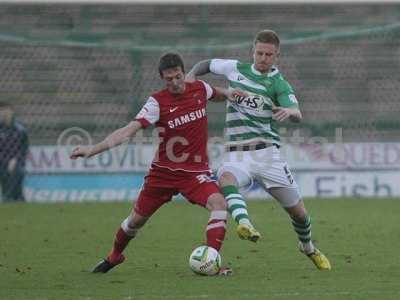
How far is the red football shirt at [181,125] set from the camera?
31.0 feet

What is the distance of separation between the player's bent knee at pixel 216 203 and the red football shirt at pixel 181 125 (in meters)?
0.32

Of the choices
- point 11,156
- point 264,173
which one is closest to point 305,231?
point 264,173

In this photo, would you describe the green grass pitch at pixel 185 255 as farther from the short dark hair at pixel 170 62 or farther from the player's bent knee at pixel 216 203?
the short dark hair at pixel 170 62

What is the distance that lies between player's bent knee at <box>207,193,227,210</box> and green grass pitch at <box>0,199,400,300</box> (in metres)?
0.60

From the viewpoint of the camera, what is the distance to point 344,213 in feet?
54.0

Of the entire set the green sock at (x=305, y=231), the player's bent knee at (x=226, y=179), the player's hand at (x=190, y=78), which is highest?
the player's hand at (x=190, y=78)

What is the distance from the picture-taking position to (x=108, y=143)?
8.93m

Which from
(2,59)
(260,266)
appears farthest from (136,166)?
(260,266)

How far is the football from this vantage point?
9180 mm

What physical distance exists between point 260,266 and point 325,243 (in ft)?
7.67

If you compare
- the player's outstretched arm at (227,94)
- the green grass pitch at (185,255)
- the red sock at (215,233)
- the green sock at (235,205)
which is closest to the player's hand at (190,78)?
the player's outstretched arm at (227,94)

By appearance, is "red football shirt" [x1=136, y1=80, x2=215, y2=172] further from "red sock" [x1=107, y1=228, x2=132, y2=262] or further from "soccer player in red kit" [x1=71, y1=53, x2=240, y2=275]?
"red sock" [x1=107, y1=228, x2=132, y2=262]

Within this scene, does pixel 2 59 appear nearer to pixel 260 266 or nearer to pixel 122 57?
pixel 122 57

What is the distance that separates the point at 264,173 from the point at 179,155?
2.65 feet
